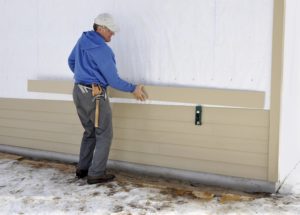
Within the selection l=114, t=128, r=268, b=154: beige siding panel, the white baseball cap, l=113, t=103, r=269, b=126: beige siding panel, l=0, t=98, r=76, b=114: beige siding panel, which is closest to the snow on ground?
l=114, t=128, r=268, b=154: beige siding panel

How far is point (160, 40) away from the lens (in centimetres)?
430

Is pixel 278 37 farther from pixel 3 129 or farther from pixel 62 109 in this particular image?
pixel 3 129

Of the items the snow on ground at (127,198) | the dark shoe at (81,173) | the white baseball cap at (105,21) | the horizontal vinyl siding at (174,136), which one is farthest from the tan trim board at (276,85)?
the dark shoe at (81,173)

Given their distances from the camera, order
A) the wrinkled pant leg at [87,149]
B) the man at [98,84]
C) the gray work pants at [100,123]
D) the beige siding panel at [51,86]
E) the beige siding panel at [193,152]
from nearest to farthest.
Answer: the beige siding panel at [193,152] → the man at [98,84] → the gray work pants at [100,123] → the wrinkled pant leg at [87,149] → the beige siding panel at [51,86]

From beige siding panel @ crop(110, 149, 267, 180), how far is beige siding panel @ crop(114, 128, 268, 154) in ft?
0.56

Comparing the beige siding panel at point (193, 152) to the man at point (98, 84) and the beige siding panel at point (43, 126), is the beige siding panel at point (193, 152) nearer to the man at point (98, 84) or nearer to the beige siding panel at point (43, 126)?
the man at point (98, 84)

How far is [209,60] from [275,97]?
73 cm

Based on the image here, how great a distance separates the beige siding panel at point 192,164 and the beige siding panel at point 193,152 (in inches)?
1.6

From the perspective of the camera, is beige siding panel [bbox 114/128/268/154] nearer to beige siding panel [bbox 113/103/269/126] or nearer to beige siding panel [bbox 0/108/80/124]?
beige siding panel [bbox 113/103/269/126]

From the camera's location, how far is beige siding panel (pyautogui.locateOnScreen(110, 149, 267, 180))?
156 inches

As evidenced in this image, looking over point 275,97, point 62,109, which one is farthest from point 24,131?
point 275,97

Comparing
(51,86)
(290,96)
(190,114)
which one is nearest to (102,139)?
(190,114)

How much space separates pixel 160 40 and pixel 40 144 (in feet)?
7.23

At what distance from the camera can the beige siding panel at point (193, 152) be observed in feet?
13.0
